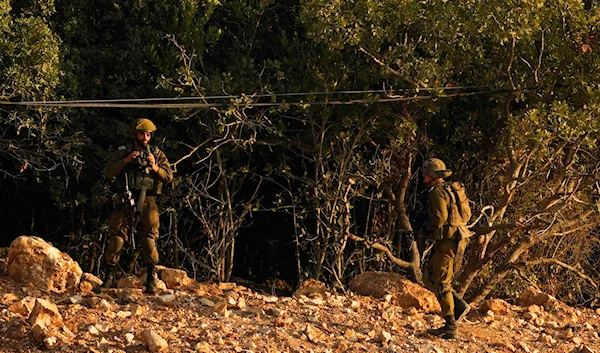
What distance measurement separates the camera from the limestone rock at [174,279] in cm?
846

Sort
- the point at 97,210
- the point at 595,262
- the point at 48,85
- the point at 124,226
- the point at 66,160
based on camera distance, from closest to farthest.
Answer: the point at 124,226 → the point at 48,85 → the point at 66,160 → the point at 97,210 → the point at 595,262

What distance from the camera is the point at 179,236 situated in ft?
34.5

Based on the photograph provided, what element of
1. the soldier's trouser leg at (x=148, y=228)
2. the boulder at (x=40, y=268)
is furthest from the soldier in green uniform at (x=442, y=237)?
the boulder at (x=40, y=268)

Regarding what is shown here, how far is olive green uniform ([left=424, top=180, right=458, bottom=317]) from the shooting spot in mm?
7410

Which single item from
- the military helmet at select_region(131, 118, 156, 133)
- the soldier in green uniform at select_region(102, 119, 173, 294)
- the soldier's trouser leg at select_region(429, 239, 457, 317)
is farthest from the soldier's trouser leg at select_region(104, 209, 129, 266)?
the soldier's trouser leg at select_region(429, 239, 457, 317)

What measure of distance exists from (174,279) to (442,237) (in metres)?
2.60

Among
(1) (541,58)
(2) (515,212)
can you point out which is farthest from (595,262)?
(1) (541,58)

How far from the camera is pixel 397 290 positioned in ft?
29.2

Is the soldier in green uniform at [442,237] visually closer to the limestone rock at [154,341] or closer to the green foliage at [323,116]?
the green foliage at [323,116]

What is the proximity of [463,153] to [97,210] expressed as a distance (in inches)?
165

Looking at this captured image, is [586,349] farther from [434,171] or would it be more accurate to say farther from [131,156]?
[131,156]

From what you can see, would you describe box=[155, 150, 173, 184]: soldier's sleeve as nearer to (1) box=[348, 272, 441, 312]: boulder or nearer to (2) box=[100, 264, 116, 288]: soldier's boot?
(2) box=[100, 264, 116, 288]: soldier's boot

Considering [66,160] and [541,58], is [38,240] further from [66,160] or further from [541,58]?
[541,58]

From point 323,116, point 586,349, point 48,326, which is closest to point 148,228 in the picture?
point 48,326
